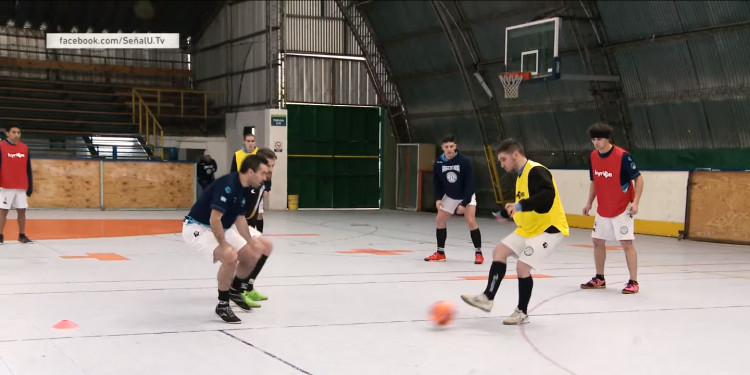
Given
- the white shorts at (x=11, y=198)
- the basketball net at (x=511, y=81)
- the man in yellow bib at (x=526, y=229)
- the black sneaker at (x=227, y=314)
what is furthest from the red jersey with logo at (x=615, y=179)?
the basketball net at (x=511, y=81)

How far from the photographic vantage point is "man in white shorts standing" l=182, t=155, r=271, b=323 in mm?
7637

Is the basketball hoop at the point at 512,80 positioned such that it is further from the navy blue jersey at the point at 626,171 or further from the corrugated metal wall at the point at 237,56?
the navy blue jersey at the point at 626,171

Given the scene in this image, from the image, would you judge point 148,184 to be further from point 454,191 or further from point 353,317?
point 353,317

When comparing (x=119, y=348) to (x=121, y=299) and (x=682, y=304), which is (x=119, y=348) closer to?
(x=121, y=299)

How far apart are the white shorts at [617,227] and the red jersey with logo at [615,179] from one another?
0.21 feet

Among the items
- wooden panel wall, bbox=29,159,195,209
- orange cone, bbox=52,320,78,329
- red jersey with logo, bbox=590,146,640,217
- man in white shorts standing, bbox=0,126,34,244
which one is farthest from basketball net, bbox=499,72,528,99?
orange cone, bbox=52,320,78,329

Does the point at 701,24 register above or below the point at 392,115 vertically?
above

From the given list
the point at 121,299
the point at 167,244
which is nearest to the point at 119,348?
the point at 121,299

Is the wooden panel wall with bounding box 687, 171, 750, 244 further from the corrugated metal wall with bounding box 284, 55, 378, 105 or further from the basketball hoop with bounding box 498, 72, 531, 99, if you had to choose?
the corrugated metal wall with bounding box 284, 55, 378, 105

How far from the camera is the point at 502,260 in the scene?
8047 mm

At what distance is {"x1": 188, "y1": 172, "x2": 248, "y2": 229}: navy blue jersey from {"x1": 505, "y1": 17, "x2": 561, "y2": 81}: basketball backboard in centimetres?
1557

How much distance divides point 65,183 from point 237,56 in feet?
36.4

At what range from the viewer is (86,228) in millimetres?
18906

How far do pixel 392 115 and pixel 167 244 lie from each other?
18.8 meters
